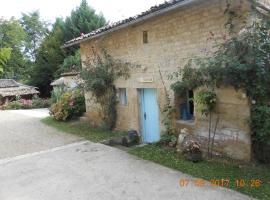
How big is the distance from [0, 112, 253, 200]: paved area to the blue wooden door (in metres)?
1.88

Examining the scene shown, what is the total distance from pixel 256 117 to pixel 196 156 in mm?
1834

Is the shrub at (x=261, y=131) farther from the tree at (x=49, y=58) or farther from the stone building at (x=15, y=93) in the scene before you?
the stone building at (x=15, y=93)

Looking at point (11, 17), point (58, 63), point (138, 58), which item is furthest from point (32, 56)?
point (138, 58)

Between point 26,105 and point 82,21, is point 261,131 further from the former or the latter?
point 26,105

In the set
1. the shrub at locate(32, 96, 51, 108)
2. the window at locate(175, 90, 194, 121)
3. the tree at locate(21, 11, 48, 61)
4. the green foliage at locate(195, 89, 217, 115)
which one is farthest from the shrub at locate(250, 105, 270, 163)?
the tree at locate(21, 11, 48, 61)

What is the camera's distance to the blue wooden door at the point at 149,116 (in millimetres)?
10289

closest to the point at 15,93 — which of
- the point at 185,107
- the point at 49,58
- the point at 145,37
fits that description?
the point at 49,58

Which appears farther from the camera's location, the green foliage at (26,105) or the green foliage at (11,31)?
the green foliage at (11,31)

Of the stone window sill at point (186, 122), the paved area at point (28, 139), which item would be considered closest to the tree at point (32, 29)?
the paved area at point (28, 139)

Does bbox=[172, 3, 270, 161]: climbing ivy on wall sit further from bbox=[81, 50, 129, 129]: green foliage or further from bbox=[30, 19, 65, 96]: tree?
bbox=[30, 19, 65, 96]: tree

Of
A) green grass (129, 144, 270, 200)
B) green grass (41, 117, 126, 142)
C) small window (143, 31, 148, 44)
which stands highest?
small window (143, 31, 148, 44)

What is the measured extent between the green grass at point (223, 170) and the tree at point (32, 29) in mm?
43000

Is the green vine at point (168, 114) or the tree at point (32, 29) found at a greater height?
the tree at point (32, 29)

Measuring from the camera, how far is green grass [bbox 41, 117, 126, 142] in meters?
11.3
